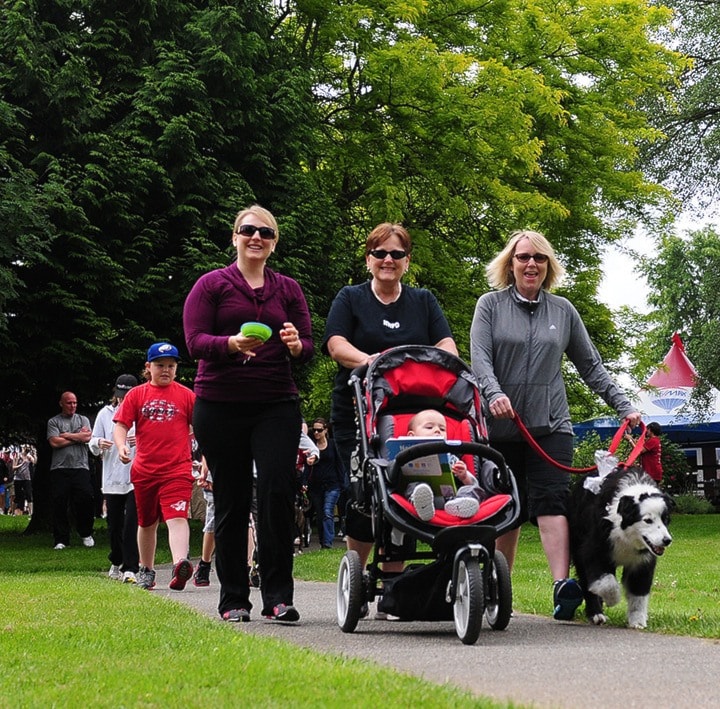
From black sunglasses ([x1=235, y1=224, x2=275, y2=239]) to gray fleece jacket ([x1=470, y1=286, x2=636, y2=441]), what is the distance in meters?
1.32

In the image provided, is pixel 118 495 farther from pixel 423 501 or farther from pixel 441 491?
pixel 423 501

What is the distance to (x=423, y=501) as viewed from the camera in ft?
21.7

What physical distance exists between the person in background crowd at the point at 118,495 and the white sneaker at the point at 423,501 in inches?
253

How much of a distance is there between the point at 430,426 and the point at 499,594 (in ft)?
3.26

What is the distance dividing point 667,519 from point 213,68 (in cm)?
1601

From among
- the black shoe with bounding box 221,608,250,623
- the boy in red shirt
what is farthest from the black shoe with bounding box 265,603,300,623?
the boy in red shirt

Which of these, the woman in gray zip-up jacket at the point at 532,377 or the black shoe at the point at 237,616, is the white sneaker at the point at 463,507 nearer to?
the woman in gray zip-up jacket at the point at 532,377

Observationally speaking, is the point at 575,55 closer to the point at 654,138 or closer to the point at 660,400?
the point at 654,138

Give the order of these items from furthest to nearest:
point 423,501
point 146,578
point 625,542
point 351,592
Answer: point 146,578 → point 625,542 → point 351,592 → point 423,501

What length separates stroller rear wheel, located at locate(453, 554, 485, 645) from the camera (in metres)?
6.26

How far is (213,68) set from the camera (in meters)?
21.7

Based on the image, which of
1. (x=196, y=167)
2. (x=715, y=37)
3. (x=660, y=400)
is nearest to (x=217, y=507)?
(x=196, y=167)

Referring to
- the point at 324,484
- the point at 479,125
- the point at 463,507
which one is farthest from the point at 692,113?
the point at 463,507

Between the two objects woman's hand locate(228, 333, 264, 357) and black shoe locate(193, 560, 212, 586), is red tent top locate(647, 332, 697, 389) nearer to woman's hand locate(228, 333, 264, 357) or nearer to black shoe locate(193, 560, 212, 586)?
black shoe locate(193, 560, 212, 586)
